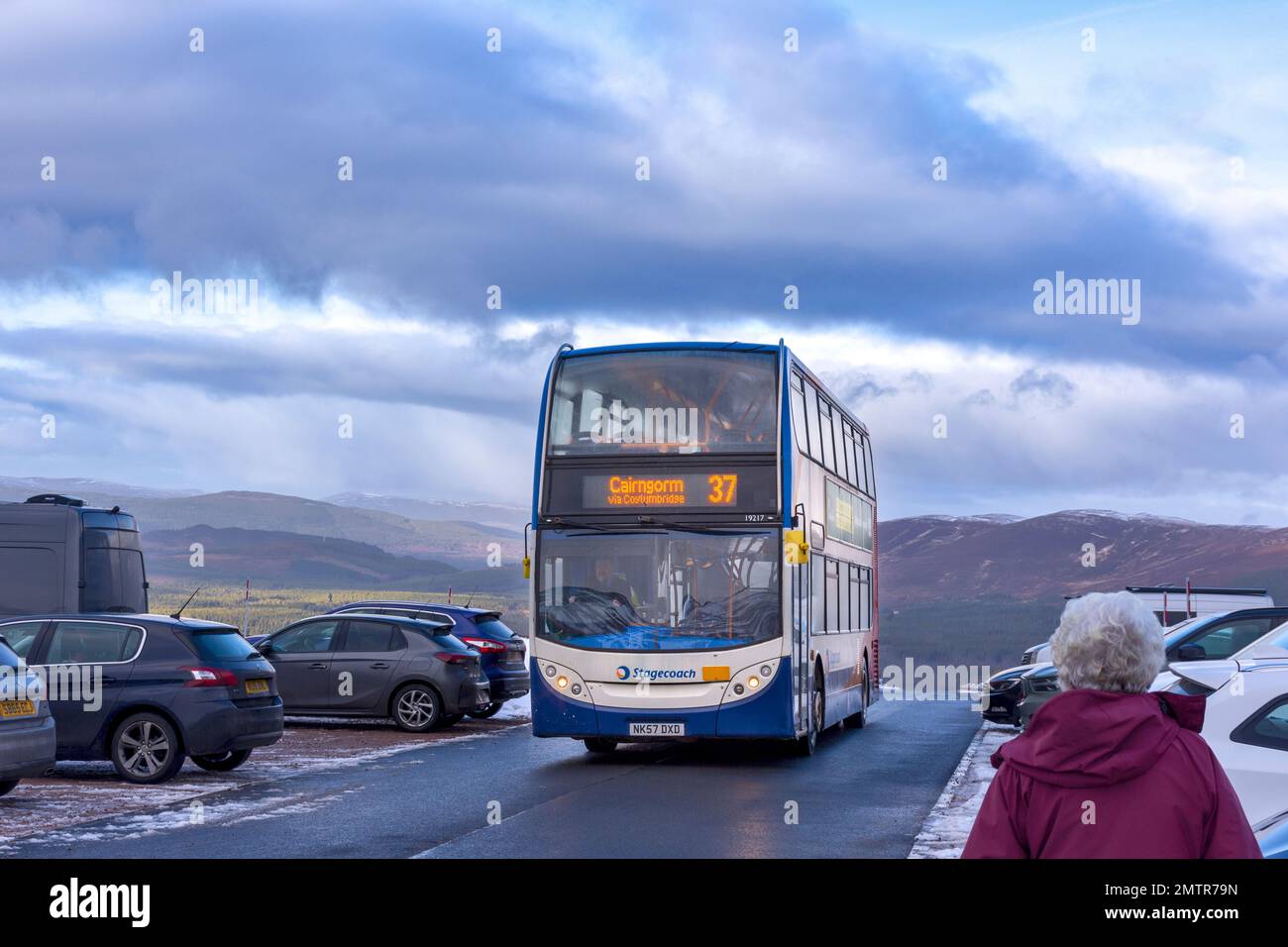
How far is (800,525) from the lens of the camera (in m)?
18.2

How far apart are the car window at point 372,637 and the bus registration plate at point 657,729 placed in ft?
20.8

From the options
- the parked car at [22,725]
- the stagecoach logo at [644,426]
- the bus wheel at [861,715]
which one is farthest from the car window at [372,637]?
the parked car at [22,725]

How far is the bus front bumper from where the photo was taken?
17.7 m

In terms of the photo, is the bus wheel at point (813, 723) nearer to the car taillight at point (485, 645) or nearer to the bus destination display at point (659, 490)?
the bus destination display at point (659, 490)

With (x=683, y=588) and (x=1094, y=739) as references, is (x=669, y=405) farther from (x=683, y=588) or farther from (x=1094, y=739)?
(x=1094, y=739)

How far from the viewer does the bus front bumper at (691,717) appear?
17.7 m

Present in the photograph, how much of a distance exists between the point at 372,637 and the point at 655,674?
6832 mm

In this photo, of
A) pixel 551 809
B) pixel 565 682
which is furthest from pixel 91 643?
pixel 551 809

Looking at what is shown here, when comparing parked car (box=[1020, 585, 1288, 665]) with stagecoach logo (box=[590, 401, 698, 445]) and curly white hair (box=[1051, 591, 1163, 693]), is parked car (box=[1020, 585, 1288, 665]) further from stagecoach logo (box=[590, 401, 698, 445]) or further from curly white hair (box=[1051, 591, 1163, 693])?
curly white hair (box=[1051, 591, 1163, 693])
